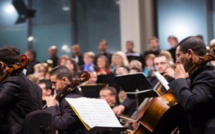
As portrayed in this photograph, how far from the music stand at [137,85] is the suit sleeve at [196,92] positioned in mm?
1595

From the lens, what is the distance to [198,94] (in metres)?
2.46

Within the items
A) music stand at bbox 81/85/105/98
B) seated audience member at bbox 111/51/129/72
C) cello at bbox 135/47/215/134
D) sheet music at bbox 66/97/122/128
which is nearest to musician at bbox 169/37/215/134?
cello at bbox 135/47/215/134

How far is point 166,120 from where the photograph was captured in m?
2.89

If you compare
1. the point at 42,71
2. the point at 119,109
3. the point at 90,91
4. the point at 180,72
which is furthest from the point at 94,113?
the point at 42,71

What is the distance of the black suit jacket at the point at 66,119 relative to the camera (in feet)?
11.7

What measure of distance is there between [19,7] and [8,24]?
2.29 ft

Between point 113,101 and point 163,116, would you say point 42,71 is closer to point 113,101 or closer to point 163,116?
point 113,101

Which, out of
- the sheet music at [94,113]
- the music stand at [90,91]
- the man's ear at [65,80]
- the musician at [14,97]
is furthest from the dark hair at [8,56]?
the music stand at [90,91]

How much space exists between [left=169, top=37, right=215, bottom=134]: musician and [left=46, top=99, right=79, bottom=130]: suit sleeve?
1395 millimetres

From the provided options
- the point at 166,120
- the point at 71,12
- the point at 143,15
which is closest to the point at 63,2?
the point at 71,12

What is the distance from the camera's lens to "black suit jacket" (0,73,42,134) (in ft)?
9.68

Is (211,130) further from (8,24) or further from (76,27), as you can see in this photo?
(8,24)

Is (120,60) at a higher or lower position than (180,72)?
lower

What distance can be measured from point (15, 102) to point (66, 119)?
0.71 metres
